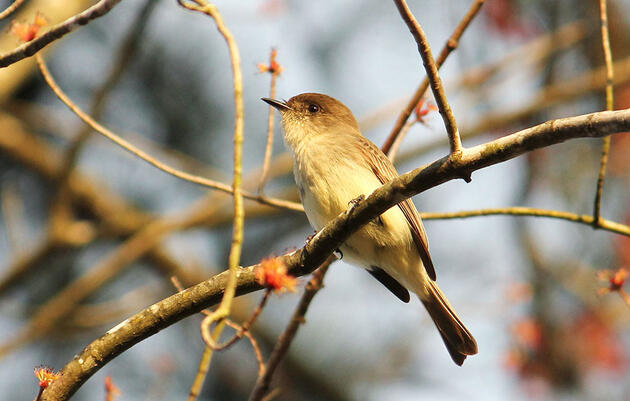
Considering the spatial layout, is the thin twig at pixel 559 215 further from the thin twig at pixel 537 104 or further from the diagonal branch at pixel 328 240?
the thin twig at pixel 537 104

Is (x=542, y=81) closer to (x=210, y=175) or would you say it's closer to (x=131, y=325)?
(x=210, y=175)

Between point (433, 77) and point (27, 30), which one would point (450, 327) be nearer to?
point (433, 77)

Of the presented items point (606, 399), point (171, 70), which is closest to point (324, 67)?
point (171, 70)

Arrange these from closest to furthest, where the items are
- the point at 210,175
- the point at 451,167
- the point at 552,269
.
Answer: the point at 451,167
the point at 210,175
the point at 552,269

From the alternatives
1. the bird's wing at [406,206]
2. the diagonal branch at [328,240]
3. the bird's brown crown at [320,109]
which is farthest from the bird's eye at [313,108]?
the diagonal branch at [328,240]

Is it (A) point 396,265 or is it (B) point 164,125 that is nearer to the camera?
(A) point 396,265

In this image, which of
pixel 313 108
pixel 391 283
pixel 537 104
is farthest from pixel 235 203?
pixel 537 104

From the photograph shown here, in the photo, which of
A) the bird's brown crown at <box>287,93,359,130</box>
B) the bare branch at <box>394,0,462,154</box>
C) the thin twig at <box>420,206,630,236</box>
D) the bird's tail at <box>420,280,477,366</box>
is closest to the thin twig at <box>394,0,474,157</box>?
the bare branch at <box>394,0,462,154</box>
